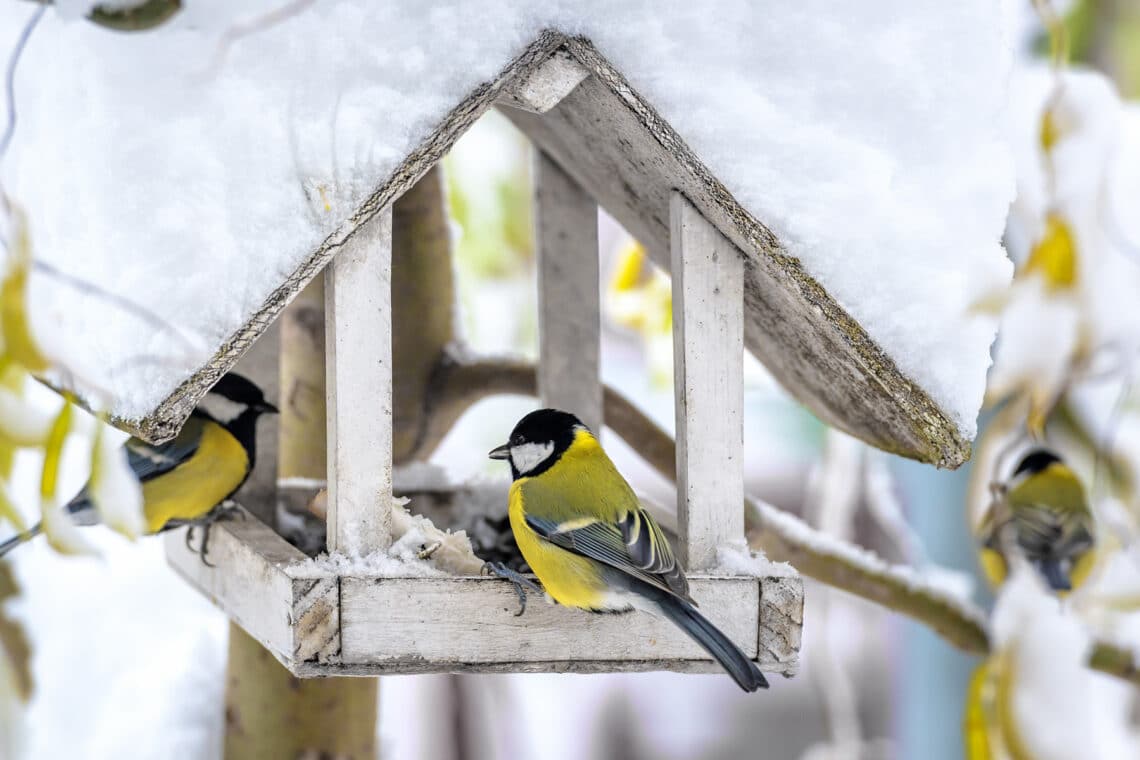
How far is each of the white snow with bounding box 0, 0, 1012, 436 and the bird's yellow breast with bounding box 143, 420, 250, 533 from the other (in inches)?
21.8

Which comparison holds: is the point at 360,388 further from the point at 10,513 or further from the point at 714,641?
the point at 10,513

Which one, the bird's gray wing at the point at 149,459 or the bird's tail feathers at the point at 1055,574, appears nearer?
the bird's gray wing at the point at 149,459

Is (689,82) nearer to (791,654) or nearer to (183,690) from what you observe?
(791,654)

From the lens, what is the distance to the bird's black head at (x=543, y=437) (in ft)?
4.95

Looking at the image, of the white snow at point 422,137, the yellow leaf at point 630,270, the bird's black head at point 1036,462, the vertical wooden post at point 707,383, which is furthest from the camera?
the bird's black head at point 1036,462

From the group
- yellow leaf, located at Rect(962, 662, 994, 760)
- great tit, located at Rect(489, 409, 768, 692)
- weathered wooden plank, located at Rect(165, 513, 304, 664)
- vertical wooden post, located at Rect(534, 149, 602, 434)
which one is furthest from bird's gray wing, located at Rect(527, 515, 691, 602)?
yellow leaf, located at Rect(962, 662, 994, 760)

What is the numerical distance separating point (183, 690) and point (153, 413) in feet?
3.40

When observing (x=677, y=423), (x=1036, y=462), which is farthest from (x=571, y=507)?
(x=1036, y=462)

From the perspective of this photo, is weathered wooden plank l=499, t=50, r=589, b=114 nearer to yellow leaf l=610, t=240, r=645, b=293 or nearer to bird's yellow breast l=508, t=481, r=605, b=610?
bird's yellow breast l=508, t=481, r=605, b=610

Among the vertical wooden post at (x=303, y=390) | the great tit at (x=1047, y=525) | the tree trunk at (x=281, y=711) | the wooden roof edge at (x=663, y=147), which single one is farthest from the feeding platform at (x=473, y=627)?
the great tit at (x=1047, y=525)

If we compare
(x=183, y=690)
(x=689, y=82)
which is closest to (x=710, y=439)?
(x=689, y=82)

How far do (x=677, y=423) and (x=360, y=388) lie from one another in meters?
0.34

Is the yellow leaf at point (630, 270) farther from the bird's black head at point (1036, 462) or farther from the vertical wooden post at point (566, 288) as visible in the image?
the bird's black head at point (1036, 462)

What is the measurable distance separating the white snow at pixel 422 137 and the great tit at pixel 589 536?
0.32 metres
